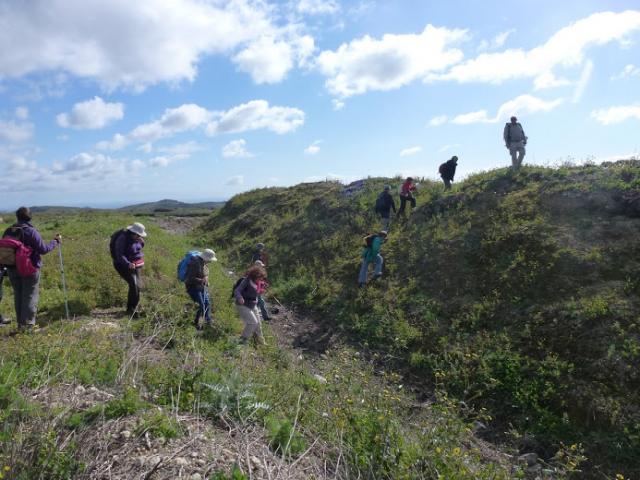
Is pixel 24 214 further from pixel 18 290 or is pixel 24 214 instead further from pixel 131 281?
pixel 131 281

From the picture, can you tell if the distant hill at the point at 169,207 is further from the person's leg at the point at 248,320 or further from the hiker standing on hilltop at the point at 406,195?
the person's leg at the point at 248,320

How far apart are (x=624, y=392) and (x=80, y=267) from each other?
13.3 metres

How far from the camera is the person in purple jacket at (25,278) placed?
24.5ft

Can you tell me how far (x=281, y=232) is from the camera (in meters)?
21.1

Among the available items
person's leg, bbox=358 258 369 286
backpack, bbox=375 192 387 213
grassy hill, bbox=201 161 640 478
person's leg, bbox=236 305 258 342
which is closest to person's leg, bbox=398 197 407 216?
grassy hill, bbox=201 161 640 478

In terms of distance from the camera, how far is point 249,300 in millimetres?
8586

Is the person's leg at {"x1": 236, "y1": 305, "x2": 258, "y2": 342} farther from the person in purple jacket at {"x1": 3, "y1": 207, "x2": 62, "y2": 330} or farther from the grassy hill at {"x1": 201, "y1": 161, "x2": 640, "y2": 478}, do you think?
the person in purple jacket at {"x1": 3, "y1": 207, "x2": 62, "y2": 330}

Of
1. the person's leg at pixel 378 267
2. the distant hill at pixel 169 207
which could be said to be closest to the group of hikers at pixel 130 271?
the person's leg at pixel 378 267

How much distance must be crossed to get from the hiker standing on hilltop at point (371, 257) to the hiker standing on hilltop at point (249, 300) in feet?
15.0

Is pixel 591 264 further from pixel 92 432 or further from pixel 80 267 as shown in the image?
pixel 80 267

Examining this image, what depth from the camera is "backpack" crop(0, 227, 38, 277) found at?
722 centimetres

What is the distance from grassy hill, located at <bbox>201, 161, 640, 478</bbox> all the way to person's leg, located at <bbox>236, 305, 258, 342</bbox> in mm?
3038

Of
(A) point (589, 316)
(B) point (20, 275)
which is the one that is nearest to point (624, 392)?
(A) point (589, 316)

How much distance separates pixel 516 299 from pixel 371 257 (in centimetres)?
437
